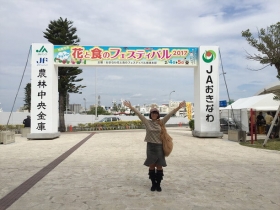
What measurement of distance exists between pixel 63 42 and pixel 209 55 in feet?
41.0

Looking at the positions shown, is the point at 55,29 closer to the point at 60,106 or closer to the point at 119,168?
the point at 60,106

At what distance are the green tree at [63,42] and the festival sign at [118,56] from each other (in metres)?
7.82

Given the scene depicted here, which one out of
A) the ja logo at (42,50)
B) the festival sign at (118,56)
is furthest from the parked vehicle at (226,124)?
the ja logo at (42,50)

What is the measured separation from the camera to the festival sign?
1525 centimetres

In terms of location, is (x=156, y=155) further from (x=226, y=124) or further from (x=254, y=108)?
(x=226, y=124)

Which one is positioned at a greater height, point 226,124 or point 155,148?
point 226,124

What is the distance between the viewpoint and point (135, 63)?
15367mm

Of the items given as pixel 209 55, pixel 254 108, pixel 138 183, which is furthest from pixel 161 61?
pixel 138 183

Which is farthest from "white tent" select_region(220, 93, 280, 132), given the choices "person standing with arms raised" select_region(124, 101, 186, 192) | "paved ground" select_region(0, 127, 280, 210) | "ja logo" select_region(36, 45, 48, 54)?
"person standing with arms raised" select_region(124, 101, 186, 192)

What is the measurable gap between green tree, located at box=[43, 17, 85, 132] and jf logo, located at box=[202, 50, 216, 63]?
39.0 feet

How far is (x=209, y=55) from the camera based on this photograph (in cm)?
1534

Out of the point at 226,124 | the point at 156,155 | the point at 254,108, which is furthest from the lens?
the point at 226,124

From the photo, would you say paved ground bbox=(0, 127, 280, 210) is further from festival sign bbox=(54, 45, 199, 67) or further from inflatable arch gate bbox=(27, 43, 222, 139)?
festival sign bbox=(54, 45, 199, 67)

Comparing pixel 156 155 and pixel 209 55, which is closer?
pixel 156 155
